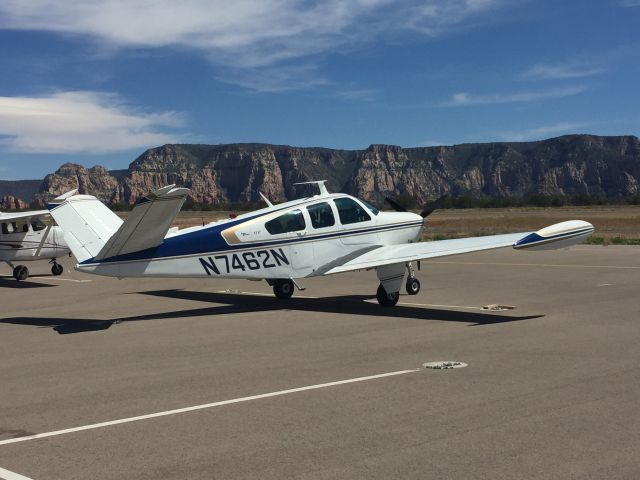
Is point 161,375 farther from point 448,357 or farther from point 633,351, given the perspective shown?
point 633,351

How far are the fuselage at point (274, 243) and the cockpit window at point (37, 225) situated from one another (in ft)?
46.4

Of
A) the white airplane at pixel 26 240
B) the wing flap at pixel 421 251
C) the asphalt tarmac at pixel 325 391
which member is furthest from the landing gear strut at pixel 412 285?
the white airplane at pixel 26 240

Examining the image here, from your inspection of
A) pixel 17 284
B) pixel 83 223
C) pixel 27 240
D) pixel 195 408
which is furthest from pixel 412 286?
pixel 27 240

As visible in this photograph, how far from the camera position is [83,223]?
14555 millimetres

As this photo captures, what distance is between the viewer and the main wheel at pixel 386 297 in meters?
16.1

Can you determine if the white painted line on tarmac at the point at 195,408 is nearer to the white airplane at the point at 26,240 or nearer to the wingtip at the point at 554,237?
the wingtip at the point at 554,237

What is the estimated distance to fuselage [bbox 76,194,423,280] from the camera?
46.4 ft

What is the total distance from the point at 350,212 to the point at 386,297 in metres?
2.21

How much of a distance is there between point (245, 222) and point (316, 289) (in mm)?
5901

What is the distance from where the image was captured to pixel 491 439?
628cm

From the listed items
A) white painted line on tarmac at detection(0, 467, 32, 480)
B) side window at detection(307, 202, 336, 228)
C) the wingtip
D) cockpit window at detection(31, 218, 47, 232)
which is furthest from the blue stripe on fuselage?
cockpit window at detection(31, 218, 47, 232)

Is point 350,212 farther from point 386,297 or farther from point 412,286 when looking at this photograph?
point 412,286

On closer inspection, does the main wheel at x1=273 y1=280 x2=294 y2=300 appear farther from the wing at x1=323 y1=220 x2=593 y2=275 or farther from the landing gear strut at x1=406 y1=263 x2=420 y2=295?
the landing gear strut at x1=406 y1=263 x2=420 y2=295

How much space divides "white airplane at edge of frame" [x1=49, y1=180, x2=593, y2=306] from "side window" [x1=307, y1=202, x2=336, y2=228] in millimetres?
23
